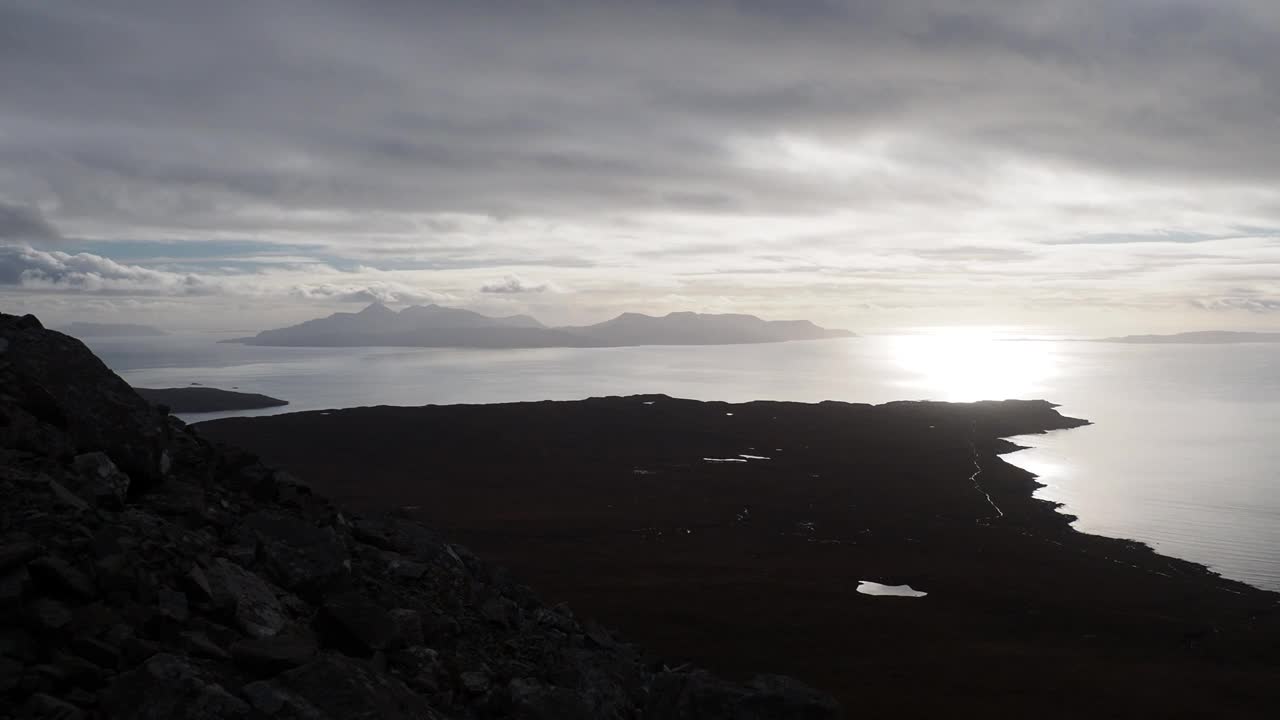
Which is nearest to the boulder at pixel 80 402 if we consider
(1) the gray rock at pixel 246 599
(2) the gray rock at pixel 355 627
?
(1) the gray rock at pixel 246 599

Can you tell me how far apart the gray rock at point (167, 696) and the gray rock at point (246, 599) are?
173 cm

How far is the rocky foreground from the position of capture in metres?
7.88

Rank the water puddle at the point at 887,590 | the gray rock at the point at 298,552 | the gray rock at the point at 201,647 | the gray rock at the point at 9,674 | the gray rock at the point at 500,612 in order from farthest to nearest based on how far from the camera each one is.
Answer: the water puddle at the point at 887,590 → the gray rock at the point at 500,612 → the gray rock at the point at 298,552 → the gray rock at the point at 201,647 → the gray rock at the point at 9,674

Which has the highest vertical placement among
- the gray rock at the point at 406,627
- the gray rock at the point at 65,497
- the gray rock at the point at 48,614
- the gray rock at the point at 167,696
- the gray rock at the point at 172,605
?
the gray rock at the point at 65,497

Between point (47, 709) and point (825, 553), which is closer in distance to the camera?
point (47, 709)

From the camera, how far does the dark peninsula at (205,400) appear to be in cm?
14888

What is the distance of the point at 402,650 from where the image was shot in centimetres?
1116

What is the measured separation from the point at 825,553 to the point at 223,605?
44921 millimetres

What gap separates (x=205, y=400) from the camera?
6147 inches

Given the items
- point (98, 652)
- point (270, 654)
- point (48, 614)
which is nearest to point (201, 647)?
point (270, 654)

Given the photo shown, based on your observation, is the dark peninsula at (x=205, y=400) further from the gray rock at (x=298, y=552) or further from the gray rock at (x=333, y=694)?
the gray rock at (x=333, y=694)

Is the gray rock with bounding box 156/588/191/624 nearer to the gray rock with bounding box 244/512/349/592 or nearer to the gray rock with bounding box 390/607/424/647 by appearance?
the gray rock with bounding box 244/512/349/592

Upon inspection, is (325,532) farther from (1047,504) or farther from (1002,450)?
(1002,450)

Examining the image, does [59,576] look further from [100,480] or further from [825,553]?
[825,553]
